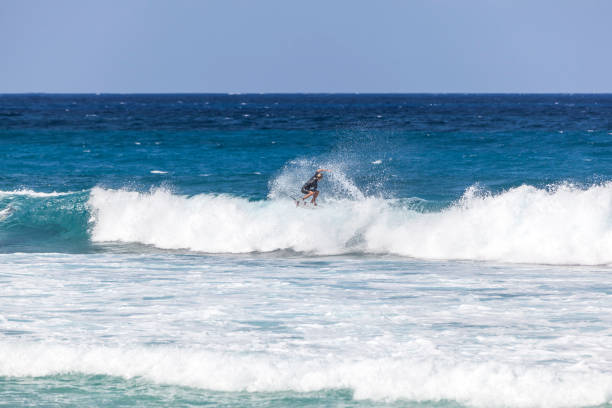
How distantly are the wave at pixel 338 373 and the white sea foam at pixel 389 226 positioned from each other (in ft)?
27.1

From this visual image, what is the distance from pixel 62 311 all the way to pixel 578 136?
38.8 metres

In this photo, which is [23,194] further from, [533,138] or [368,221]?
[533,138]

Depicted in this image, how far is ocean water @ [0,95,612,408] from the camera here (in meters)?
8.75

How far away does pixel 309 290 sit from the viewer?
1334 cm

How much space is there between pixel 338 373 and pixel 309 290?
4.46 meters

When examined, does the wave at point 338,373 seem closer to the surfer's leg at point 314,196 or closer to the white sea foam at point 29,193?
the surfer's leg at point 314,196

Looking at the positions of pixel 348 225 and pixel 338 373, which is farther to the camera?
pixel 348 225

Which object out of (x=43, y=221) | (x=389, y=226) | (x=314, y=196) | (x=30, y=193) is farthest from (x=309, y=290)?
Answer: (x=30, y=193)

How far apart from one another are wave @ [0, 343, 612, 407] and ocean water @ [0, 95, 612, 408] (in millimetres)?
25

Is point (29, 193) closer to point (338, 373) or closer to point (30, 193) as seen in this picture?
point (30, 193)

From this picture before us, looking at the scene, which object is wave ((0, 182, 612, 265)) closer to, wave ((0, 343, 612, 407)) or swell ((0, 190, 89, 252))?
swell ((0, 190, 89, 252))

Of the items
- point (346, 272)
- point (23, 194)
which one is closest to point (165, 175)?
point (23, 194)

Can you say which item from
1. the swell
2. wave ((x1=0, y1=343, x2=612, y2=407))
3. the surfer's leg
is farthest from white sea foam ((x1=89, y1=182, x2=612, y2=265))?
wave ((x1=0, y1=343, x2=612, y2=407))

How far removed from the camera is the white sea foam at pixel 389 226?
17094 mm
